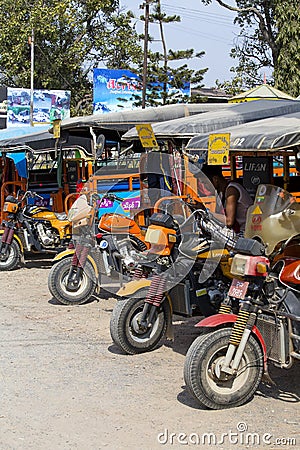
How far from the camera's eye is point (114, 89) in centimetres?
2059

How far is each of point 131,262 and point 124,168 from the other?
4369 millimetres

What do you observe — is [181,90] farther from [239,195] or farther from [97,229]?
[239,195]

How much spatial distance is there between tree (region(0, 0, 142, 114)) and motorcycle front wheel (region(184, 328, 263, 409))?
982 inches

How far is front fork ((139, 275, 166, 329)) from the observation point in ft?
18.6

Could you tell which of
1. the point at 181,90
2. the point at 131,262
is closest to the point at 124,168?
the point at 131,262

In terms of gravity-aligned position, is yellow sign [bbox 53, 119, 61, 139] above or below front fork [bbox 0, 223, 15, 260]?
above

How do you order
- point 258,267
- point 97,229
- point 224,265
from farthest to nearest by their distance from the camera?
point 97,229 → point 224,265 → point 258,267

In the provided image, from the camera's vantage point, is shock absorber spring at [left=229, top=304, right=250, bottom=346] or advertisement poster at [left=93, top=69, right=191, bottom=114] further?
advertisement poster at [left=93, top=69, right=191, bottom=114]

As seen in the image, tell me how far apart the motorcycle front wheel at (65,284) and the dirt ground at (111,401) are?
2.96 ft

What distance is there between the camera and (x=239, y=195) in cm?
632

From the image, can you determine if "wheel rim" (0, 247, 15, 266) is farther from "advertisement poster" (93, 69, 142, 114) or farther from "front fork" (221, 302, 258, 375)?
"advertisement poster" (93, 69, 142, 114)

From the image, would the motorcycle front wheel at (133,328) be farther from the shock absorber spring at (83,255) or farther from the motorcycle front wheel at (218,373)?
the shock absorber spring at (83,255)

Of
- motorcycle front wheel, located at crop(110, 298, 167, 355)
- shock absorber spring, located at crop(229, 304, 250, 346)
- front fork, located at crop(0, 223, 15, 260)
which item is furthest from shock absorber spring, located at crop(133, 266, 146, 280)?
front fork, located at crop(0, 223, 15, 260)

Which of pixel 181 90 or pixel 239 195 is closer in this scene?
pixel 239 195
